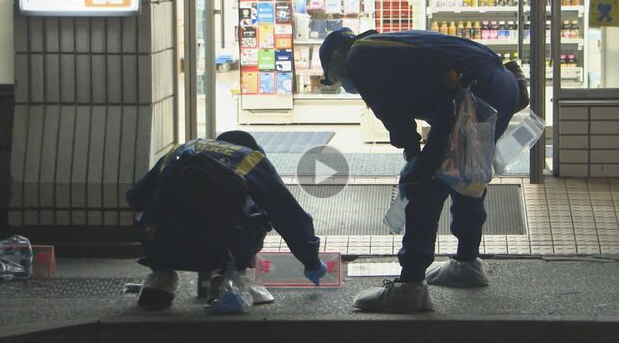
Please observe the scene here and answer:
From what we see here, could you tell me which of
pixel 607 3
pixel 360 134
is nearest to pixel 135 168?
pixel 607 3

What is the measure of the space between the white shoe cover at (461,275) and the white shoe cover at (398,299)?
2.17ft

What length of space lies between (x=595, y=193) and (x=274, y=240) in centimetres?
244

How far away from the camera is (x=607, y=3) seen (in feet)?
29.8

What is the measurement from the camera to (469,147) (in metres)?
5.89

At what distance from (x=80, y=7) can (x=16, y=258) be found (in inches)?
68.1

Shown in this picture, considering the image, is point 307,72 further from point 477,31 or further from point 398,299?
point 398,299

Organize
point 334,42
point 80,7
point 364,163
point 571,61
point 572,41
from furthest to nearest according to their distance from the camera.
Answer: point 364,163 < point 572,41 < point 571,61 < point 80,7 < point 334,42

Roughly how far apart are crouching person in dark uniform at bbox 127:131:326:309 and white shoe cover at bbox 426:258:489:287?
0.80 metres

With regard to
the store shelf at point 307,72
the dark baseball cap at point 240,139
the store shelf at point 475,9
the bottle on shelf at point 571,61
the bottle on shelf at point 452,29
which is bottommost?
the dark baseball cap at point 240,139

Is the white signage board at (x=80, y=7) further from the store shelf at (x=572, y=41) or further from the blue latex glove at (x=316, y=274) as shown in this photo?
the store shelf at (x=572, y=41)

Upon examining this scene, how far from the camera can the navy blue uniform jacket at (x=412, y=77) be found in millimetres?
5895

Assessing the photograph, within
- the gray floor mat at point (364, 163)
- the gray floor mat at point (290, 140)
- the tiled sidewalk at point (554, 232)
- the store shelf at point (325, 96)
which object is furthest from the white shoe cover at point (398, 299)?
the store shelf at point (325, 96)
